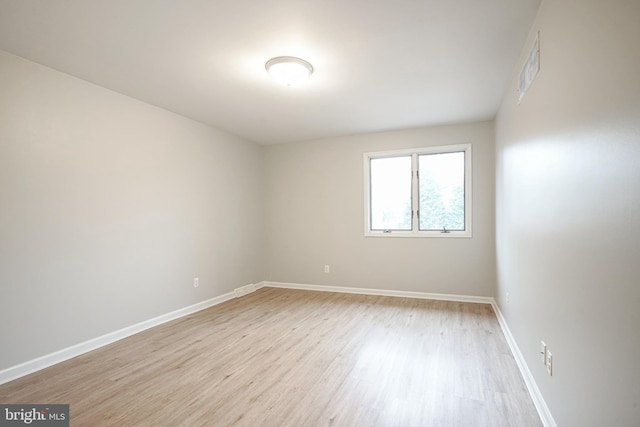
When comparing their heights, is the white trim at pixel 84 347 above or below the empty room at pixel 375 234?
below

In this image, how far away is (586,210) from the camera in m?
1.29

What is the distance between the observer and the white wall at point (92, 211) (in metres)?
2.46

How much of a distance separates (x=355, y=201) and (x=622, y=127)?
4029mm

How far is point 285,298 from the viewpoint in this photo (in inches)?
188

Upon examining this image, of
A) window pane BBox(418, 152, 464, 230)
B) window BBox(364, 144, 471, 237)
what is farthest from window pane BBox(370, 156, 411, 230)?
window pane BBox(418, 152, 464, 230)

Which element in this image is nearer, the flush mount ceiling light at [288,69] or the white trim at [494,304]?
the white trim at [494,304]

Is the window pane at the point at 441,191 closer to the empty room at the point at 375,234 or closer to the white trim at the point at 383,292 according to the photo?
the empty room at the point at 375,234

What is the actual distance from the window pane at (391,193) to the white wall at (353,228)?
8.5 inches

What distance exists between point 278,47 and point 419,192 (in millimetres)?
3109

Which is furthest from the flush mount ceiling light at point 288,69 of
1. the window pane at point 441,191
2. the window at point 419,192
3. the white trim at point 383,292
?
the white trim at point 383,292

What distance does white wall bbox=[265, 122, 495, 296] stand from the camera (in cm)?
433

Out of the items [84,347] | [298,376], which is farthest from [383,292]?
[84,347]

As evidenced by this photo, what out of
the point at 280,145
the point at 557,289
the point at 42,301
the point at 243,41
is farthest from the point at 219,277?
the point at 557,289

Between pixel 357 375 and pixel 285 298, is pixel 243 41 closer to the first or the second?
pixel 357 375
